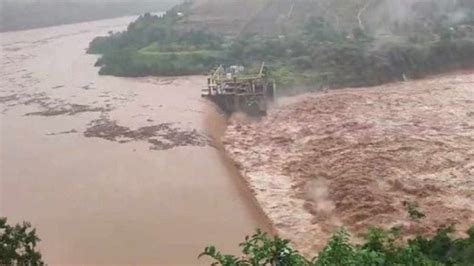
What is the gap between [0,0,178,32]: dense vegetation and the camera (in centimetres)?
4727

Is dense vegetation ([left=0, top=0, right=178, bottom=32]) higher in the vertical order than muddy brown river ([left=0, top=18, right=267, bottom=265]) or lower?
higher

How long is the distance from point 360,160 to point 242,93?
23.9ft

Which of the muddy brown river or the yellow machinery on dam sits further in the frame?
the yellow machinery on dam

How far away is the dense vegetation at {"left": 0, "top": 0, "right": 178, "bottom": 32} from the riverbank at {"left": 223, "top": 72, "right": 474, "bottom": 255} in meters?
31.5

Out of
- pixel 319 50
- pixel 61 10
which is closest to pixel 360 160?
pixel 319 50

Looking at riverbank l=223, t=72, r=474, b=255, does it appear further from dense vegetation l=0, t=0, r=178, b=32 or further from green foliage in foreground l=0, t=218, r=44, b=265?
dense vegetation l=0, t=0, r=178, b=32

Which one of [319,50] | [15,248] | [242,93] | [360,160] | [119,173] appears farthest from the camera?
[319,50]

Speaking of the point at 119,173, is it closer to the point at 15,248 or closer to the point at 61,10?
the point at 15,248

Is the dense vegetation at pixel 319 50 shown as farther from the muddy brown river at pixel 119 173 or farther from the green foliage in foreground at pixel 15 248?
the green foliage in foreground at pixel 15 248

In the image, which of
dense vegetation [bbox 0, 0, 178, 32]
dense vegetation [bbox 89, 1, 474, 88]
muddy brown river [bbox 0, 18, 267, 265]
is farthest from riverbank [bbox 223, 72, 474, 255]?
dense vegetation [bbox 0, 0, 178, 32]

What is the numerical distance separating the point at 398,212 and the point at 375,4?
74.8 feet

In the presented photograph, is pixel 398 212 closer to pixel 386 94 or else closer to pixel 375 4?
pixel 386 94

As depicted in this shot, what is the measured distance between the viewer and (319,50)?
27.0 m

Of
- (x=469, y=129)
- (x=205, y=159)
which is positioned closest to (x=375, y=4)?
(x=469, y=129)
